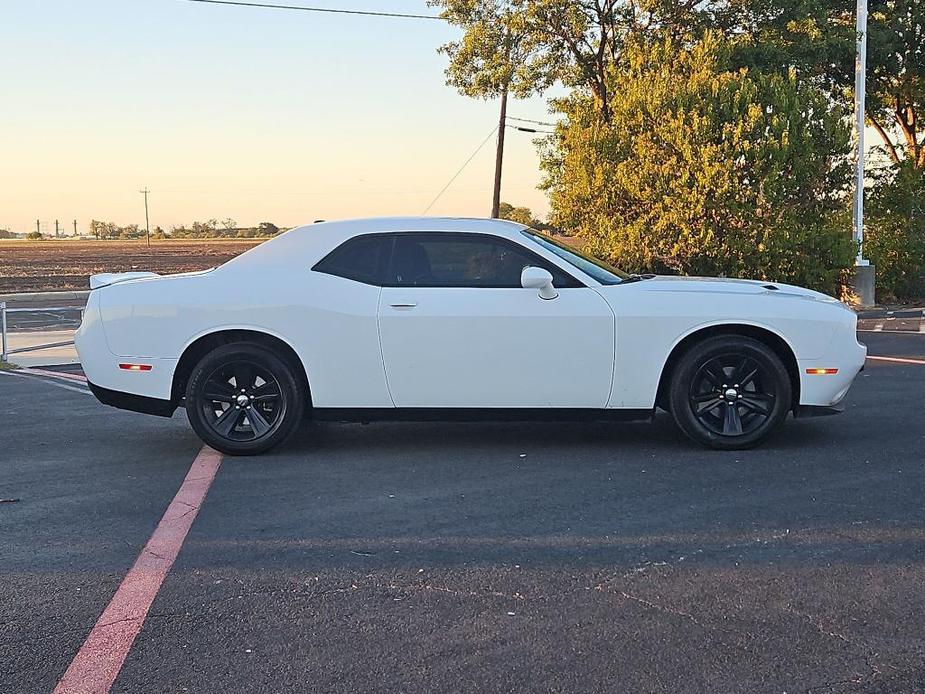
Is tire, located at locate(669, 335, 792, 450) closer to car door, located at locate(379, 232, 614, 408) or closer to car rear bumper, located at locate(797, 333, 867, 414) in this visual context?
car rear bumper, located at locate(797, 333, 867, 414)

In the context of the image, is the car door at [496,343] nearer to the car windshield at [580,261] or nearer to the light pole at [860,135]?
the car windshield at [580,261]

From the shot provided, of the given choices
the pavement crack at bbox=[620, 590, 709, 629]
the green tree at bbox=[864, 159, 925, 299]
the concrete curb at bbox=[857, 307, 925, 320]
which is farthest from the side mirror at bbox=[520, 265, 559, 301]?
the green tree at bbox=[864, 159, 925, 299]

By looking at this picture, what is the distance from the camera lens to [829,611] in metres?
3.87

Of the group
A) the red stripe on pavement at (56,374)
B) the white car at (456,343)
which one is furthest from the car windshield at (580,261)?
the red stripe on pavement at (56,374)

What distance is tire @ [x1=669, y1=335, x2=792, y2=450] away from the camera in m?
6.68

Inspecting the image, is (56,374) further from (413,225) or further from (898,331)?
(898,331)

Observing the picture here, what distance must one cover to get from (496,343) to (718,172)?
13.0 metres

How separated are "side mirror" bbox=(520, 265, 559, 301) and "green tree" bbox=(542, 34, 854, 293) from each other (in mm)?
12760

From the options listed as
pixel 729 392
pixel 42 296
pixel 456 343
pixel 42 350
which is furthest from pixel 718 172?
pixel 42 296

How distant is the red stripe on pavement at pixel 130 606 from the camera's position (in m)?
3.37

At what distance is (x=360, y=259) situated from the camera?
688 centimetres

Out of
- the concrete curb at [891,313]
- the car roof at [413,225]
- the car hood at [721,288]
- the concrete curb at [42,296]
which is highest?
the car roof at [413,225]

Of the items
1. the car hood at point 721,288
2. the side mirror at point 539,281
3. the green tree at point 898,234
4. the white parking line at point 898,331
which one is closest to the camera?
the side mirror at point 539,281

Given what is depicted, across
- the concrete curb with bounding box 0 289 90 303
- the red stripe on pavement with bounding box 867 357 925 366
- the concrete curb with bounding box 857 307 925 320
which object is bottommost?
the concrete curb with bounding box 0 289 90 303
